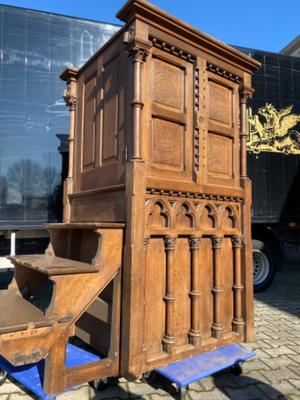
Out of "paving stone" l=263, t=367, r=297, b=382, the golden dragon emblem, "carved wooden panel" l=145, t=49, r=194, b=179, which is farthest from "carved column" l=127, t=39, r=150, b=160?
the golden dragon emblem

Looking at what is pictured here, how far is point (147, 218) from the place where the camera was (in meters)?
2.77

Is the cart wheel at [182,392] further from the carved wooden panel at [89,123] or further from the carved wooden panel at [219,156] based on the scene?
the carved wooden panel at [89,123]

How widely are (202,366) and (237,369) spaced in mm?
464

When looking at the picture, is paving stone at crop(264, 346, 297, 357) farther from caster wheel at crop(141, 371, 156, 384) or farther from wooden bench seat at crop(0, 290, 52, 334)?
wooden bench seat at crop(0, 290, 52, 334)

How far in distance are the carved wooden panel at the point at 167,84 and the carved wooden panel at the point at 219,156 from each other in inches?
20.3

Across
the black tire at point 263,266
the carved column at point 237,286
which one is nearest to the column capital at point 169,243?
the carved column at point 237,286

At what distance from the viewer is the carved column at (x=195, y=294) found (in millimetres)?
Answer: 2963

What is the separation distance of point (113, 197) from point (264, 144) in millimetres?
4069

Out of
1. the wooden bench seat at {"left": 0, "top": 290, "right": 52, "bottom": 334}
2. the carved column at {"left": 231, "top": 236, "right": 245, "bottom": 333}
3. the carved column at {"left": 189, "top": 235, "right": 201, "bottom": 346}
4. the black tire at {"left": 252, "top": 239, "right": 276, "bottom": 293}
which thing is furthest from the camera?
the black tire at {"left": 252, "top": 239, "right": 276, "bottom": 293}

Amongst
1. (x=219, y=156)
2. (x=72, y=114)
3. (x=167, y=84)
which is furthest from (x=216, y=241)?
(x=72, y=114)

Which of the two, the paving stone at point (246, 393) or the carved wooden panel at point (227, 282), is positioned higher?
the carved wooden panel at point (227, 282)

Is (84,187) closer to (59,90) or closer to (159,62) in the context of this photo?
(159,62)

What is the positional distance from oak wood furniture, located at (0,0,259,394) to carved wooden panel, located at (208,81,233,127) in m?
0.02

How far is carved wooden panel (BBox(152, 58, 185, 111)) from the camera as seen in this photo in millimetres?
2943
